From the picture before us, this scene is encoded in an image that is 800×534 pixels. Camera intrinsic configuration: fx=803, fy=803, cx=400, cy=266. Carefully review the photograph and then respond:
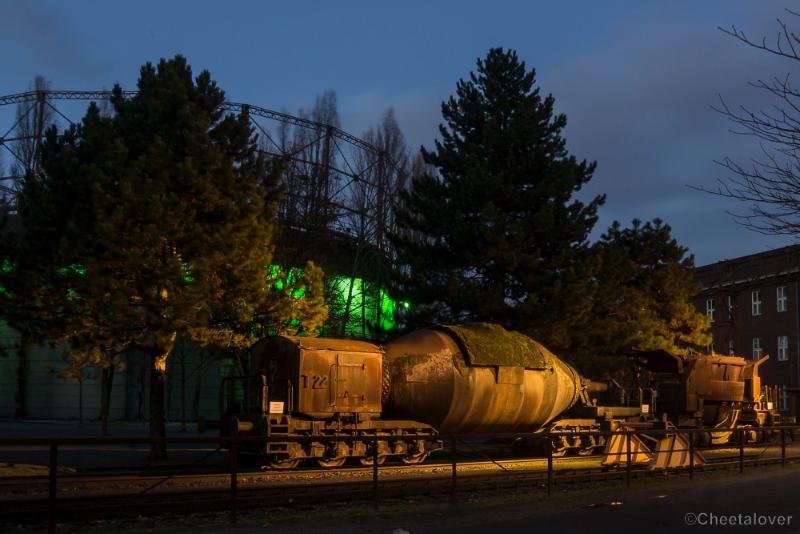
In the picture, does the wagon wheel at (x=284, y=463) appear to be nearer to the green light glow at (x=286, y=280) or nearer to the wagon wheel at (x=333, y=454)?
the wagon wheel at (x=333, y=454)

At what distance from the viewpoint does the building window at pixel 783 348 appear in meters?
53.5

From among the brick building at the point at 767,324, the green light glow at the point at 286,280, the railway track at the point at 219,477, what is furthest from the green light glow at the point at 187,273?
the brick building at the point at 767,324

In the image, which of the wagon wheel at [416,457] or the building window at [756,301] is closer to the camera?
the wagon wheel at [416,457]

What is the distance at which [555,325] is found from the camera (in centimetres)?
2752

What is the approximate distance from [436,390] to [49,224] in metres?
9.80

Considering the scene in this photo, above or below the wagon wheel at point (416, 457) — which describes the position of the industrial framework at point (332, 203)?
above

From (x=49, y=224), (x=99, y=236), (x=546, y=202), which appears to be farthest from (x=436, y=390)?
(x=546, y=202)

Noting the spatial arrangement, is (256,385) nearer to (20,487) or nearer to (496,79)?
(20,487)

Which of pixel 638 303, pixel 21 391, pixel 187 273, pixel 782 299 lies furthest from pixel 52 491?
pixel 782 299

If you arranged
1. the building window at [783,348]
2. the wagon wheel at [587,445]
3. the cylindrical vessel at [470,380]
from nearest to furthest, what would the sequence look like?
the cylindrical vessel at [470,380] < the wagon wheel at [587,445] < the building window at [783,348]

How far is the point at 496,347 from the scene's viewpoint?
2056 cm

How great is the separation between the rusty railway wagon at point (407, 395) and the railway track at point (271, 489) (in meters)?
0.98

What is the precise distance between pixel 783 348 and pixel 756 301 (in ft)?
13.7

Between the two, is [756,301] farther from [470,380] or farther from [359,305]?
[470,380]
